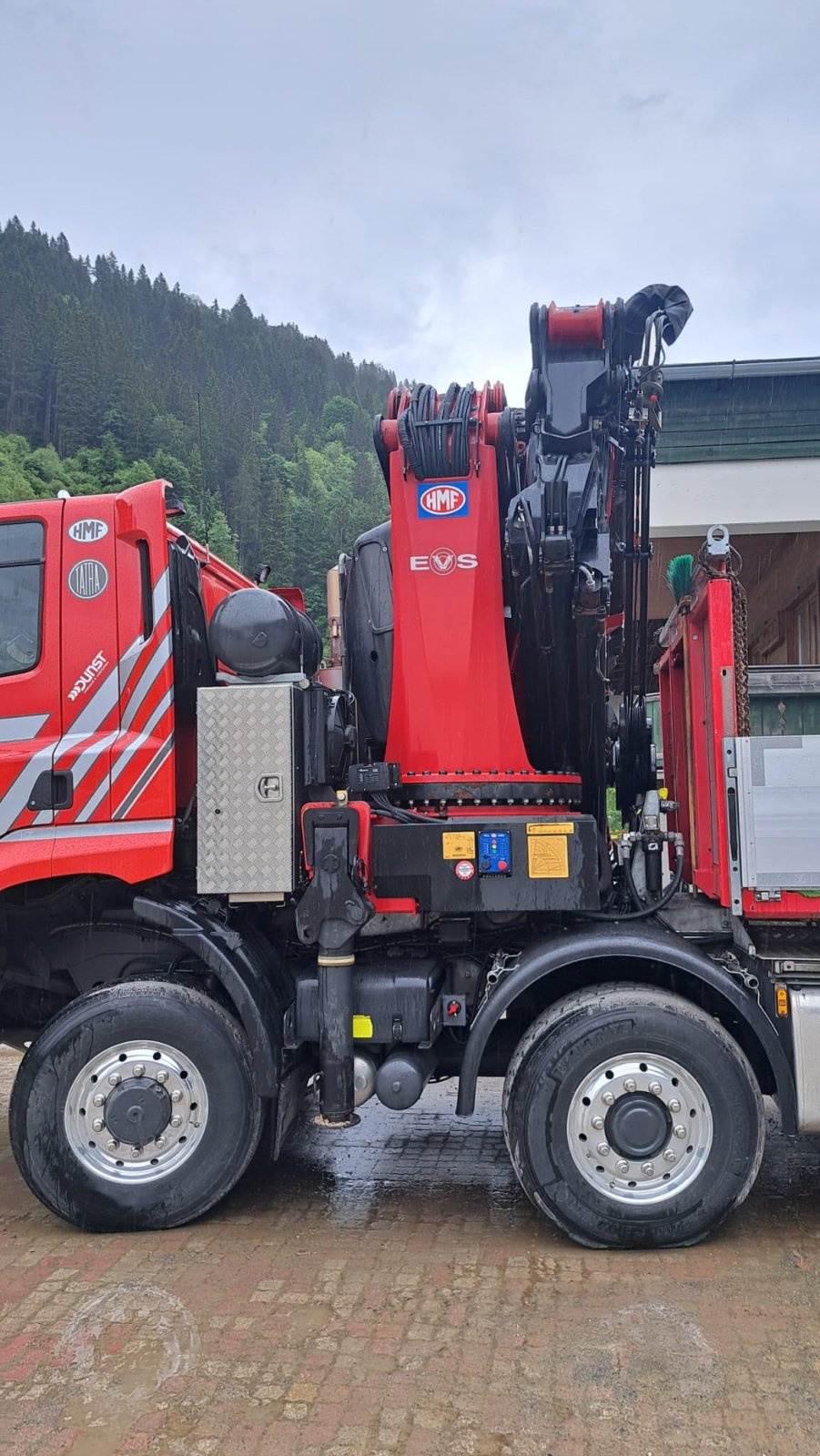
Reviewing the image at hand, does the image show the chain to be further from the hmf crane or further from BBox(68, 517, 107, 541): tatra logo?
BBox(68, 517, 107, 541): tatra logo

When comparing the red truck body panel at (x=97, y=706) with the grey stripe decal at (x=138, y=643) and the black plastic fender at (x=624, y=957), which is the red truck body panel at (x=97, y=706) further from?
the black plastic fender at (x=624, y=957)

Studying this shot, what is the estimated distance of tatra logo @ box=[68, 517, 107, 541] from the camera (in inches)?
181

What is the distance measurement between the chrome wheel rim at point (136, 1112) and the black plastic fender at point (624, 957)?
1.13 m

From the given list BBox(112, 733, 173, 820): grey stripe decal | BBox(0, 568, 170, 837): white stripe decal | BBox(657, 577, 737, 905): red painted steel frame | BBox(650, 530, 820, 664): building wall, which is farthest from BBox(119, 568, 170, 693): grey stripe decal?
BBox(650, 530, 820, 664): building wall

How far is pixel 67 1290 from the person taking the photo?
3.79 meters

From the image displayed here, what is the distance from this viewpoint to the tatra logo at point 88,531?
4.60 m

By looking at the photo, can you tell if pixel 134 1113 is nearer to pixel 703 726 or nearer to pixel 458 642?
pixel 458 642

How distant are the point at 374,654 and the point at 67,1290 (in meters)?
3.07

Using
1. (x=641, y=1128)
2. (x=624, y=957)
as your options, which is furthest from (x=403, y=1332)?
(x=624, y=957)

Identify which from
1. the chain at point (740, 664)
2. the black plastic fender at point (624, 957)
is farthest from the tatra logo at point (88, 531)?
the chain at point (740, 664)

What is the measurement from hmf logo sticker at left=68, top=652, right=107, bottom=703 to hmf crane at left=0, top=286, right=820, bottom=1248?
12mm

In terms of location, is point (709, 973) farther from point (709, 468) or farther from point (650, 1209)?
point (709, 468)

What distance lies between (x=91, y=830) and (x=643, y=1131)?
2.57 metres

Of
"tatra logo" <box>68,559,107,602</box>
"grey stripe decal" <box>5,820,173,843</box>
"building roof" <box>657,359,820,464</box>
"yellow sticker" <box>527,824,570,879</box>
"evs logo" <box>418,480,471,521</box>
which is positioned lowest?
"yellow sticker" <box>527,824,570,879</box>
